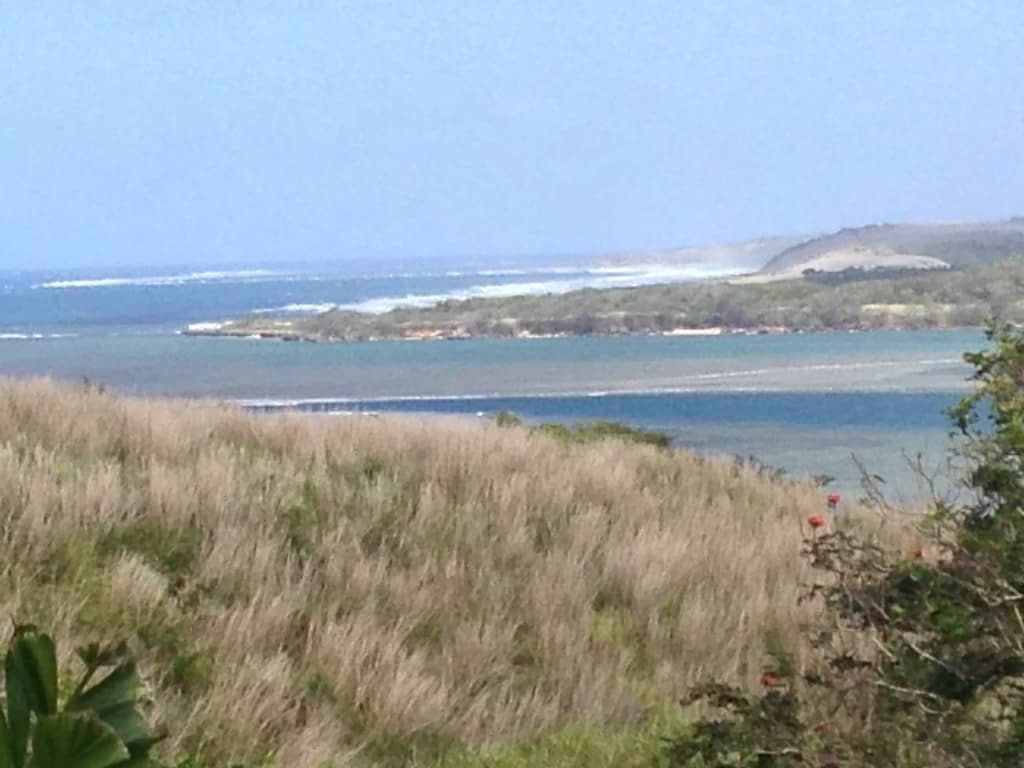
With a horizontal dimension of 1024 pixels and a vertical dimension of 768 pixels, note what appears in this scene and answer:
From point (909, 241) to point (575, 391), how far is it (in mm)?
103127

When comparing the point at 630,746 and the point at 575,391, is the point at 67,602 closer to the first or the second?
the point at 630,746

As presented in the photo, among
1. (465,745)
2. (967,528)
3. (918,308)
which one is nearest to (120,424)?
(465,745)

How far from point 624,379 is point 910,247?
90.1 metres

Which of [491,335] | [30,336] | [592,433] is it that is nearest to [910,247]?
[491,335]

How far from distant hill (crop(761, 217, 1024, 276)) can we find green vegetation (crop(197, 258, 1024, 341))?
791 inches

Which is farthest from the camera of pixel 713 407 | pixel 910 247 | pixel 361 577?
pixel 910 247

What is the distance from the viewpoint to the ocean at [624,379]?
2716 cm

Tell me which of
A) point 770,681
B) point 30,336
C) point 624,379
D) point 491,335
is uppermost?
point 770,681

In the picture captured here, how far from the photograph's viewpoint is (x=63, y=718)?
1385 millimetres

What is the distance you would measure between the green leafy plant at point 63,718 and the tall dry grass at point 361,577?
309cm

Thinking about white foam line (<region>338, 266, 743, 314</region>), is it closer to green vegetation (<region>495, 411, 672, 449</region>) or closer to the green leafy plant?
green vegetation (<region>495, 411, 672, 449</region>)

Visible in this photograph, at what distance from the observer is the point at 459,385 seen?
40.7 metres

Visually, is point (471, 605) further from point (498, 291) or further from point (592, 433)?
point (498, 291)

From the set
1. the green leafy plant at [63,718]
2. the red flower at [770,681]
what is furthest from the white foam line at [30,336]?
the green leafy plant at [63,718]
